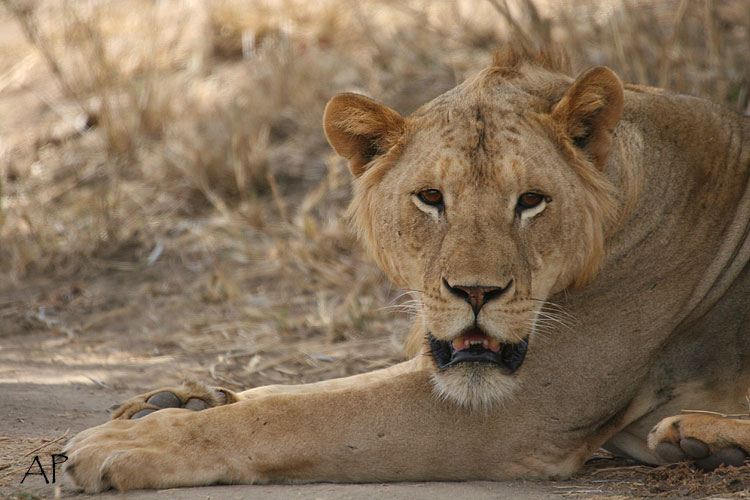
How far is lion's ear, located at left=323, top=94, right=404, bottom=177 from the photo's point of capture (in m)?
3.36

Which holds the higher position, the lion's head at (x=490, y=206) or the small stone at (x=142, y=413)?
the lion's head at (x=490, y=206)

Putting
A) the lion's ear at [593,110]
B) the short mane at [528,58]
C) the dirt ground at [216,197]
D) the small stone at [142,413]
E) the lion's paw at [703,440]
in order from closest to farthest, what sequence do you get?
the lion's paw at [703,440]
the lion's ear at [593,110]
the small stone at [142,413]
the short mane at [528,58]
the dirt ground at [216,197]

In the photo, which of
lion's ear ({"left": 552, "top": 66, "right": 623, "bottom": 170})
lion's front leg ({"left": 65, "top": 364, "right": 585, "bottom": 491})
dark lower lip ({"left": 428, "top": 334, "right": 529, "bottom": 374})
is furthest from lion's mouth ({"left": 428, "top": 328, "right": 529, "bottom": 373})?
lion's ear ({"left": 552, "top": 66, "right": 623, "bottom": 170})

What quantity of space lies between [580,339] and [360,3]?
300 inches

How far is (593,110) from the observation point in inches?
124

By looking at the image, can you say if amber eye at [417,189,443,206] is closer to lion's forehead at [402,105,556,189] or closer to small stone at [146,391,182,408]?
lion's forehead at [402,105,556,189]

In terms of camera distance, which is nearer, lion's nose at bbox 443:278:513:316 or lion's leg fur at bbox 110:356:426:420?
lion's nose at bbox 443:278:513:316

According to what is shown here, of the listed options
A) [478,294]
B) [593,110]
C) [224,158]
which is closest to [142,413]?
[478,294]

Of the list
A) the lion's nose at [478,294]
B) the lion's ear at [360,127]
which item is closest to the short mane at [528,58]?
the lion's ear at [360,127]

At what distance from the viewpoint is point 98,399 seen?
414 centimetres

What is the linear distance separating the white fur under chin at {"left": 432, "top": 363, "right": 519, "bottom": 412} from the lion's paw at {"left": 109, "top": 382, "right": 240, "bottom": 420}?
36.2 inches

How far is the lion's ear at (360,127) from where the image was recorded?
3357 mm

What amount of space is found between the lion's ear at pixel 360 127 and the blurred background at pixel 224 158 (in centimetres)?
152

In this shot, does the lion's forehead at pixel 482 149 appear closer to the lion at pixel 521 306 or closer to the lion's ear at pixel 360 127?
the lion at pixel 521 306
